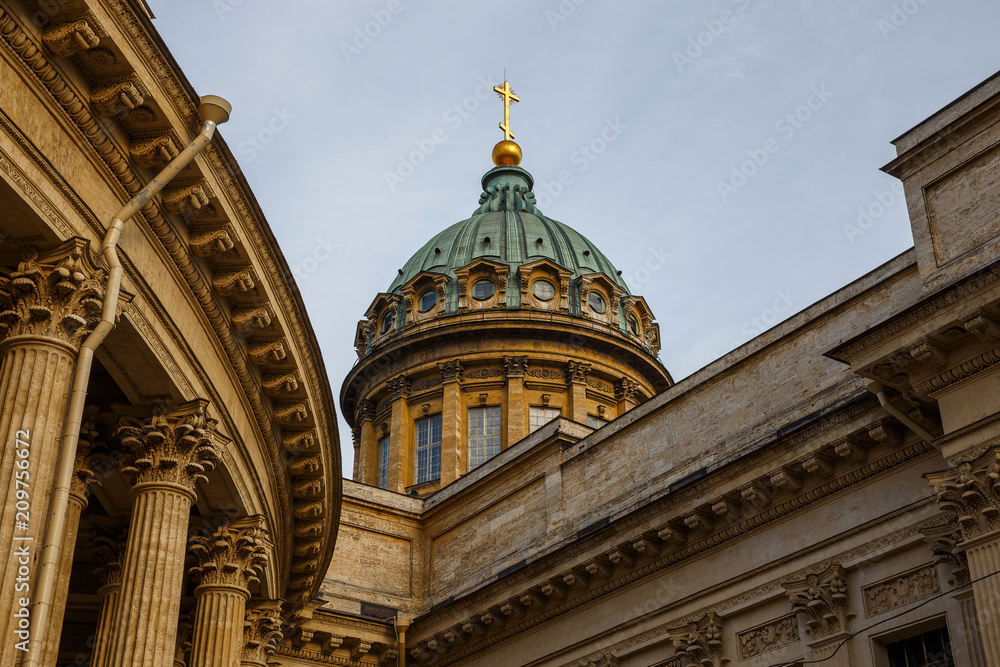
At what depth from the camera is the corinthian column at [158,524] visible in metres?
12.9

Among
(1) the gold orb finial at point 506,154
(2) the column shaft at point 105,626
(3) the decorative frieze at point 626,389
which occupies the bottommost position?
(2) the column shaft at point 105,626

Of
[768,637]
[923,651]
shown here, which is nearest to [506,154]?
[768,637]

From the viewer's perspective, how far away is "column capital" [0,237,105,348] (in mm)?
11000

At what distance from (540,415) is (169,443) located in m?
27.6

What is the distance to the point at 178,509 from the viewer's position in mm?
13719

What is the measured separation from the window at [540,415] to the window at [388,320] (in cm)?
757

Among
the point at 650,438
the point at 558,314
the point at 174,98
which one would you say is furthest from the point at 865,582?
the point at 558,314

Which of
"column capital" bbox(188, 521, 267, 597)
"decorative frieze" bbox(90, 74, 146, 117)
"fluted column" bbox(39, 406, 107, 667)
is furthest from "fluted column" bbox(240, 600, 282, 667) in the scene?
"decorative frieze" bbox(90, 74, 146, 117)

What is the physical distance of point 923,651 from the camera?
17.9 metres

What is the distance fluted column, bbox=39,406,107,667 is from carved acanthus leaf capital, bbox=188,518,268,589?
238 cm

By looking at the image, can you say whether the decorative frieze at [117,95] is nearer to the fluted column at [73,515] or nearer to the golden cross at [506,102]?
the fluted column at [73,515]

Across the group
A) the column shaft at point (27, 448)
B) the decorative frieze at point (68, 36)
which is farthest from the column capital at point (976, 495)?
the decorative frieze at point (68, 36)

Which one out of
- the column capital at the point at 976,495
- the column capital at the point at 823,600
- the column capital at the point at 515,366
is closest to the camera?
the column capital at the point at 976,495

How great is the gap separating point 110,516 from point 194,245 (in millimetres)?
4993
